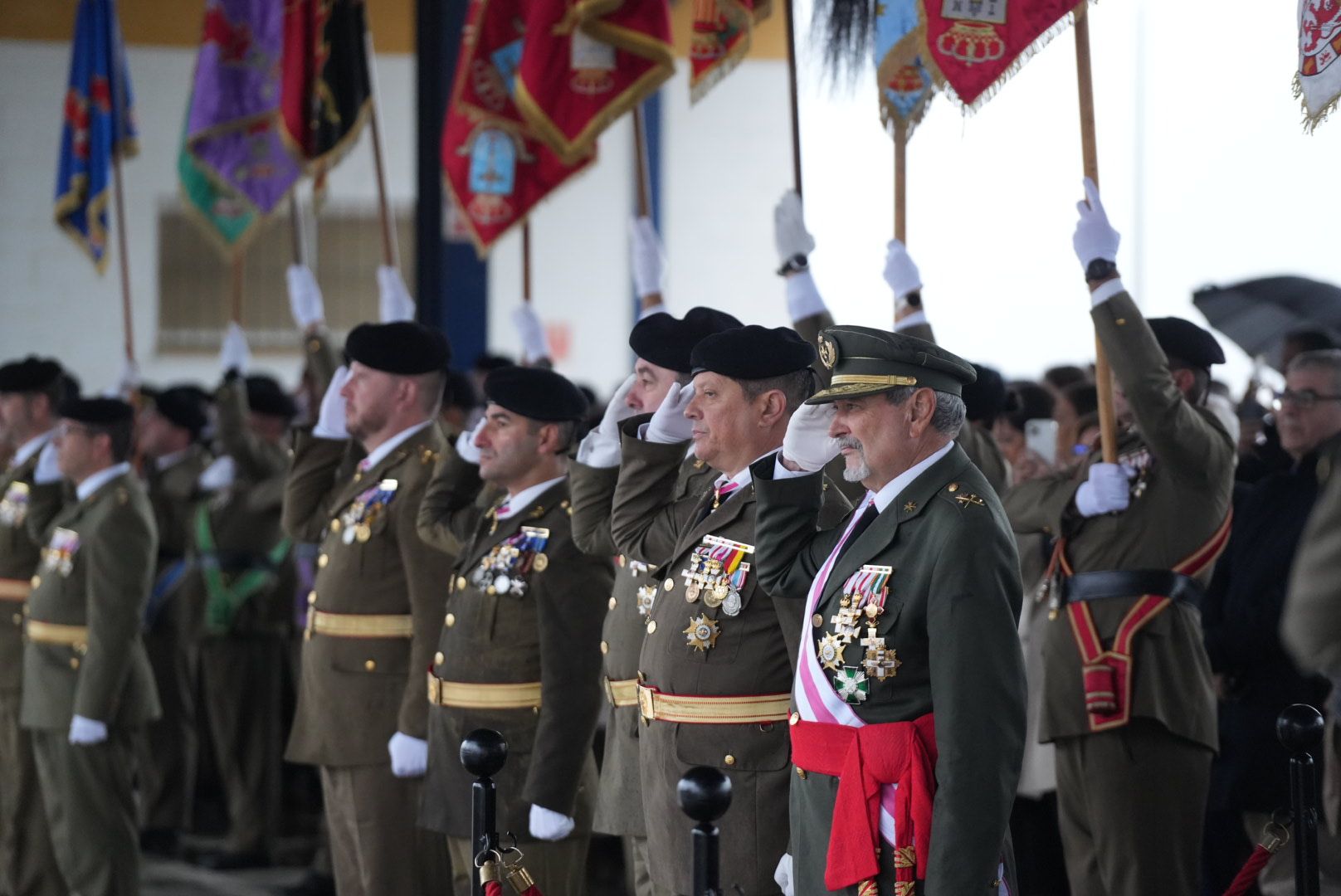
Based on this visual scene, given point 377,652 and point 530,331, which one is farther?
point 530,331

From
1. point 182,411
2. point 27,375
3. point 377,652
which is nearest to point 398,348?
point 377,652

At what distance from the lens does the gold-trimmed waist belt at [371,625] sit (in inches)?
164

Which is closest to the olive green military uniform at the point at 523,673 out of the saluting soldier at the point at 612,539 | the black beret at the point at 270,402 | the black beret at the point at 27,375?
the saluting soldier at the point at 612,539

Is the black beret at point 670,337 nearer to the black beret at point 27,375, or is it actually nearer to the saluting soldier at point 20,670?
the saluting soldier at point 20,670

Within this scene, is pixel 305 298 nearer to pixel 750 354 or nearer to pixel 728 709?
pixel 750 354

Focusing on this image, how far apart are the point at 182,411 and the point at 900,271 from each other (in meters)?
3.68

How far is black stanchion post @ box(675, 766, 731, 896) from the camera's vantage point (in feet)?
7.25

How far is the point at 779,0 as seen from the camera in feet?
29.2

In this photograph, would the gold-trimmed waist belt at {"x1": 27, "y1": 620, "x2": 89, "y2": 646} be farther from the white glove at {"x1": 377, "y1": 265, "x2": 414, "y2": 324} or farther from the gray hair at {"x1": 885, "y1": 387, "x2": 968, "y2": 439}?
the gray hair at {"x1": 885, "y1": 387, "x2": 968, "y2": 439}

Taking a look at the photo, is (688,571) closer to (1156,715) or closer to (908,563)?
(908,563)

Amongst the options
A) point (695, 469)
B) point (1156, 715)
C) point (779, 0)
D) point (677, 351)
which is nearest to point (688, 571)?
point (695, 469)

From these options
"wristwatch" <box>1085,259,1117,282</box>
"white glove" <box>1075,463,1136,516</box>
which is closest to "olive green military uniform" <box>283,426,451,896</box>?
"white glove" <box>1075,463,1136,516</box>

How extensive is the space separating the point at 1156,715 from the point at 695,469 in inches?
45.2

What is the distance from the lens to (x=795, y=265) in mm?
4266
